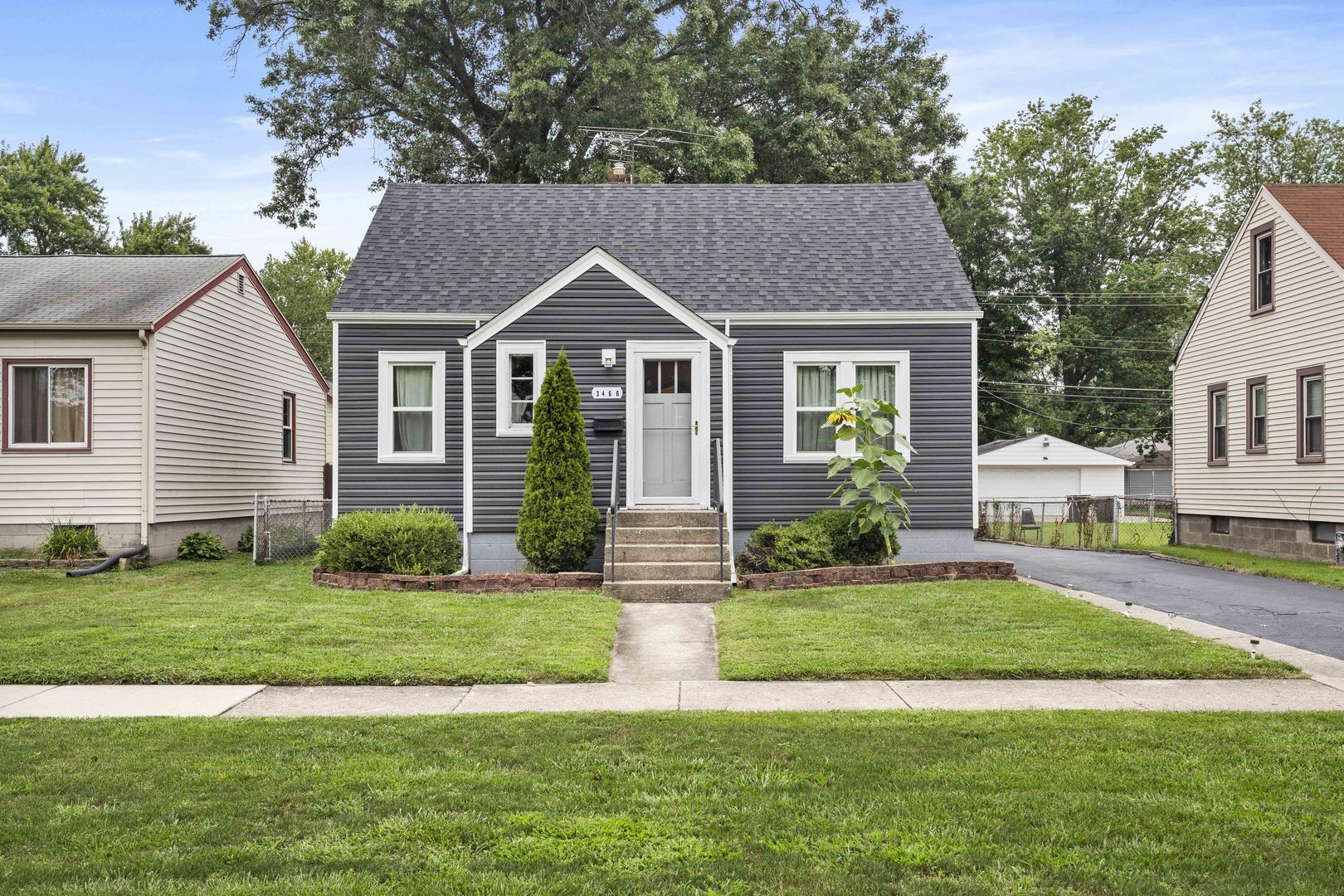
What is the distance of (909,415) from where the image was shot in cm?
1678

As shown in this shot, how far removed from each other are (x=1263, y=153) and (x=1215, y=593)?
3767cm

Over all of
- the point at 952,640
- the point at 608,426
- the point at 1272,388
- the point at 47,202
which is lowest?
the point at 952,640

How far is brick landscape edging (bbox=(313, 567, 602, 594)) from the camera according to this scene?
1328 cm

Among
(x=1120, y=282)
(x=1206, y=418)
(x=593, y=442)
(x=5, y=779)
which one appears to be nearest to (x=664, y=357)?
(x=593, y=442)

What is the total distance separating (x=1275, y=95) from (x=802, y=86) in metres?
24.5

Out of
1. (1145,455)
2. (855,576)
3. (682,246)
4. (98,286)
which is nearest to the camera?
(855,576)

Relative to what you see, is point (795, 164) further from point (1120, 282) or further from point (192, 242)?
point (192, 242)

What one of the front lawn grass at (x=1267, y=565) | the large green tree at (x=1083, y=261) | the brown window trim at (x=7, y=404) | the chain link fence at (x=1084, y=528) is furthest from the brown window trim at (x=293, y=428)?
the large green tree at (x=1083, y=261)

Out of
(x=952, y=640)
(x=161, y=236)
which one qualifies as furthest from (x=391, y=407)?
(x=161, y=236)

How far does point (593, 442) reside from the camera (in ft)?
52.9

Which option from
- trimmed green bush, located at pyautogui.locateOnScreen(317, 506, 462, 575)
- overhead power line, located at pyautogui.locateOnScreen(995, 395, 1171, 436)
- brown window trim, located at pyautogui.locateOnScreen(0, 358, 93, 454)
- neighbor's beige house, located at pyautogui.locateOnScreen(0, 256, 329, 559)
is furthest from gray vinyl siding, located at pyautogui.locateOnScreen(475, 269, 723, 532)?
overhead power line, located at pyautogui.locateOnScreen(995, 395, 1171, 436)

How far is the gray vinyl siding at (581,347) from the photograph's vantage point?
53.0 feet

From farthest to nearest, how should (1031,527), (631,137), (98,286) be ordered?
(1031,527) < (631,137) < (98,286)

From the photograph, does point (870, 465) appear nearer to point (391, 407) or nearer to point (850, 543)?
point (850, 543)
